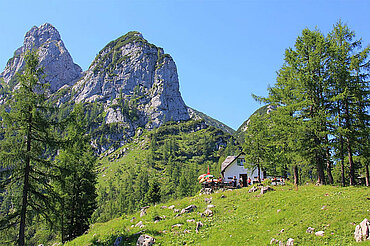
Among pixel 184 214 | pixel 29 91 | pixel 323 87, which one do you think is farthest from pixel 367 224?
pixel 29 91

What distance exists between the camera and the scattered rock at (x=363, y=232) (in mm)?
9672

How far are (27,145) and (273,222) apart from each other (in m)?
16.1

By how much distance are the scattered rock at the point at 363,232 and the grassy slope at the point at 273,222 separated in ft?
1.01

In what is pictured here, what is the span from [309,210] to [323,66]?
1371cm

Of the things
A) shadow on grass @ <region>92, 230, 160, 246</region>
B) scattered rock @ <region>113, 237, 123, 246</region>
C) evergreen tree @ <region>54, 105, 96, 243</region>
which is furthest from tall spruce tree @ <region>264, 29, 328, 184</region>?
evergreen tree @ <region>54, 105, 96, 243</region>

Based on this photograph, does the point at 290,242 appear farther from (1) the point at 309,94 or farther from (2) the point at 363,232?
(1) the point at 309,94

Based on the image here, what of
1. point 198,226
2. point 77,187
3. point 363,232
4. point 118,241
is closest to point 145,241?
point 118,241

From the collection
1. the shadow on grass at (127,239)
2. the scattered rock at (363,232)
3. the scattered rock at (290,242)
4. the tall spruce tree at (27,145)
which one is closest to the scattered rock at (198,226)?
the shadow on grass at (127,239)

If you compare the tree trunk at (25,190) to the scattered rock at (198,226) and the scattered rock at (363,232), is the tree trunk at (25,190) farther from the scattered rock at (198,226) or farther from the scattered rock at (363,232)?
the scattered rock at (363,232)

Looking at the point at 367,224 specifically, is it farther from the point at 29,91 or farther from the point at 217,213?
the point at 29,91

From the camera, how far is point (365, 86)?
2033 cm

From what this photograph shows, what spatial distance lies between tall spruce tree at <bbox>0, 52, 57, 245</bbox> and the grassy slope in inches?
196

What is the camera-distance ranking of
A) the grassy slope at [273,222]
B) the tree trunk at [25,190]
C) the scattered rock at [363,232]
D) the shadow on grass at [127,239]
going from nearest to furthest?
the scattered rock at [363,232] < the grassy slope at [273,222] < the shadow on grass at [127,239] < the tree trunk at [25,190]

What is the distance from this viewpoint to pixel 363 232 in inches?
387
